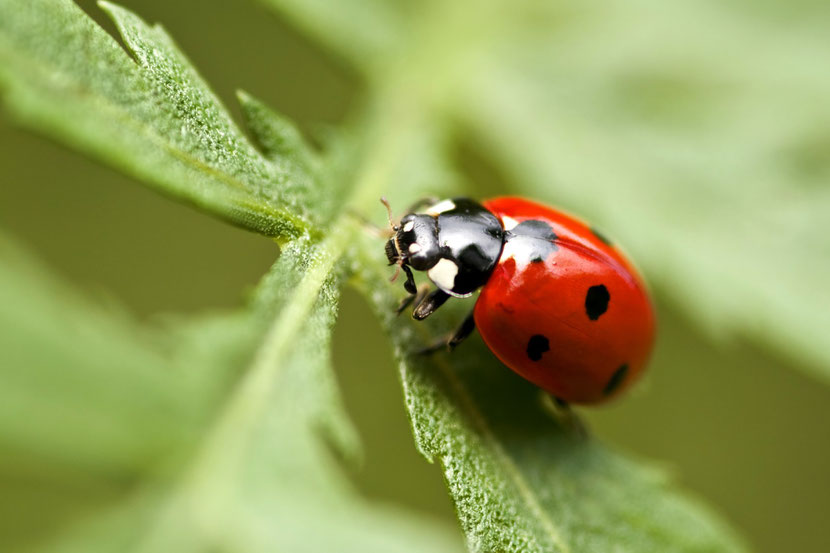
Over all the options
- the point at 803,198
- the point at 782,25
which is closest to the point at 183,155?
the point at 803,198

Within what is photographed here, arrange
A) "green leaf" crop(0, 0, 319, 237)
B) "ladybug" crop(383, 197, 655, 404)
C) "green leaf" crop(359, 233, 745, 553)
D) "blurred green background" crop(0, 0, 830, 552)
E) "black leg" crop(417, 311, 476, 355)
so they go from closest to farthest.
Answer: "green leaf" crop(0, 0, 319, 237), "green leaf" crop(359, 233, 745, 553), "black leg" crop(417, 311, 476, 355), "ladybug" crop(383, 197, 655, 404), "blurred green background" crop(0, 0, 830, 552)

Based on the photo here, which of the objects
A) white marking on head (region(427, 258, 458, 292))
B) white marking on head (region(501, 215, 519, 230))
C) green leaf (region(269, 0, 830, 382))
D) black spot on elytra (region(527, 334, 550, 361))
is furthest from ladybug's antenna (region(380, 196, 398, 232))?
green leaf (region(269, 0, 830, 382))

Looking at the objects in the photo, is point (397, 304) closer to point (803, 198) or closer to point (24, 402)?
point (24, 402)

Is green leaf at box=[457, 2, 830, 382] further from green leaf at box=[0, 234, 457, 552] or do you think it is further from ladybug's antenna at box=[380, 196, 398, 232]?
green leaf at box=[0, 234, 457, 552]

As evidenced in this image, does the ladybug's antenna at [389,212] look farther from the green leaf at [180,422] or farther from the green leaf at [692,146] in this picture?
the green leaf at [692,146]

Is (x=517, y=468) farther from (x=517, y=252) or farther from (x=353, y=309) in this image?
(x=353, y=309)

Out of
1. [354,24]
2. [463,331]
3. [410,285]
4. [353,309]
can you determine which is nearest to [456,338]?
[463,331]
